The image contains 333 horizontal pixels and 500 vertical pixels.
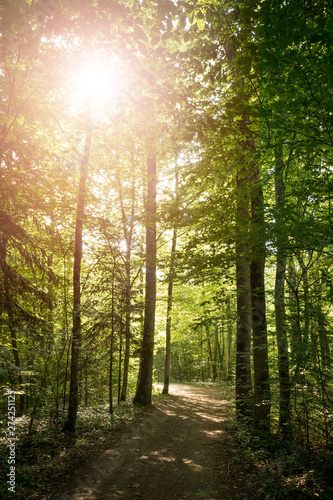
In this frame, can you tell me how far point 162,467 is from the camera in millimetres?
6398

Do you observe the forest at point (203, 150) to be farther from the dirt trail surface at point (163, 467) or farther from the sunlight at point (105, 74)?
the dirt trail surface at point (163, 467)

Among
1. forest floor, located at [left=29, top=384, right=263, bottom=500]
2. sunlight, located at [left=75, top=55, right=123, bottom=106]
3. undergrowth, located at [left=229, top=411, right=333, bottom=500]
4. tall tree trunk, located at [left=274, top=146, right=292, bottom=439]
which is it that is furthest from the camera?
sunlight, located at [left=75, top=55, right=123, bottom=106]

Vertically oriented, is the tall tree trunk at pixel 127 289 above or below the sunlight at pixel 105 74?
below

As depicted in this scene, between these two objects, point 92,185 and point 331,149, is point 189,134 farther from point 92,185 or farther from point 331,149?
point 92,185

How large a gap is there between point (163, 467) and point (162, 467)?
3 centimetres

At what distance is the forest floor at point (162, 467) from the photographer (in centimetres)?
516

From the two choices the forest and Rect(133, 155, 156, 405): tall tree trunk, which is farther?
Rect(133, 155, 156, 405): tall tree trunk

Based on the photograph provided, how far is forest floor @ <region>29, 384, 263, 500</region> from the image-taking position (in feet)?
16.9

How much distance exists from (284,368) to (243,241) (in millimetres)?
3053

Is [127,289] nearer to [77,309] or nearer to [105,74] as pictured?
[77,309]

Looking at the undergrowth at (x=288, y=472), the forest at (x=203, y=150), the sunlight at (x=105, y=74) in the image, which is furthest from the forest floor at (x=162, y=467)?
the sunlight at (x=105, y=74)

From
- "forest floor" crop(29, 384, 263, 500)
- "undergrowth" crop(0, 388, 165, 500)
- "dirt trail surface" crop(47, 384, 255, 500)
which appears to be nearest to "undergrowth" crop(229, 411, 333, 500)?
"forest floor" crop(29, 384, 263, 500)

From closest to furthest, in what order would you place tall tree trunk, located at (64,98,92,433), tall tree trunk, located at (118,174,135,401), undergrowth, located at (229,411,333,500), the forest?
the forest, undergrowth, located at (229,411,333,500), tall tree trunk, located at (64,98,92,433), tall tree trunk, located at (118,174,135,401)

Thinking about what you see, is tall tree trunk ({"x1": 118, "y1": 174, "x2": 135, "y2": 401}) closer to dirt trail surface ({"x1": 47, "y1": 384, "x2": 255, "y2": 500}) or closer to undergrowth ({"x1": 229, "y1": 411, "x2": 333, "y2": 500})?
dirt trail surface ({"x1": 47, "y1": 384, "x2": 255, "y2": 500})
